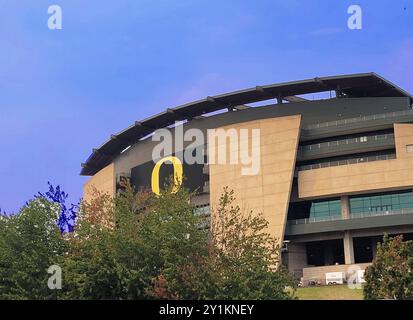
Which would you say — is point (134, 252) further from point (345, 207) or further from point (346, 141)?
point (346, 141)

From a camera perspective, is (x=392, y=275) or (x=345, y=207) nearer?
(x=392, y=275)

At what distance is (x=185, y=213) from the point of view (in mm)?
22578

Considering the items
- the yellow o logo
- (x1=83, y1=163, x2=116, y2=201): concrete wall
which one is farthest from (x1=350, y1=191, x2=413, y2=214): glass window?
(x1=83, y1=163, x2=116, y2=201): concrete wall

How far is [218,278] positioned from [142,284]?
8.87 ft

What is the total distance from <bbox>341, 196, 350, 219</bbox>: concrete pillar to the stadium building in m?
0.13

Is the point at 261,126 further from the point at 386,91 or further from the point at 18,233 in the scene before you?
the point at 18,233

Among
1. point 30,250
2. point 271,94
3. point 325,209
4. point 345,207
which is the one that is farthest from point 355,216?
point 30,250

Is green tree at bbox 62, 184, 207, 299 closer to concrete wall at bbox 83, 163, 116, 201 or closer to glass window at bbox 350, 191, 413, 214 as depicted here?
glass window at bbox 350, 191, 413, 214

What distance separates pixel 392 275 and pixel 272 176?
47422 mm

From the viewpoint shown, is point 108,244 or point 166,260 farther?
point 108,244

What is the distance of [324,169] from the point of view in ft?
234

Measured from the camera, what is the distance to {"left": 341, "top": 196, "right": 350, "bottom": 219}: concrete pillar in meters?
70.3

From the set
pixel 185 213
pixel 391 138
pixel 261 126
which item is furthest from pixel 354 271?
pixel 185 213

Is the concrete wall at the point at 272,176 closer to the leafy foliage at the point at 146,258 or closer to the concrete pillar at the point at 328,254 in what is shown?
the concrete pillar at the point at 328,254
